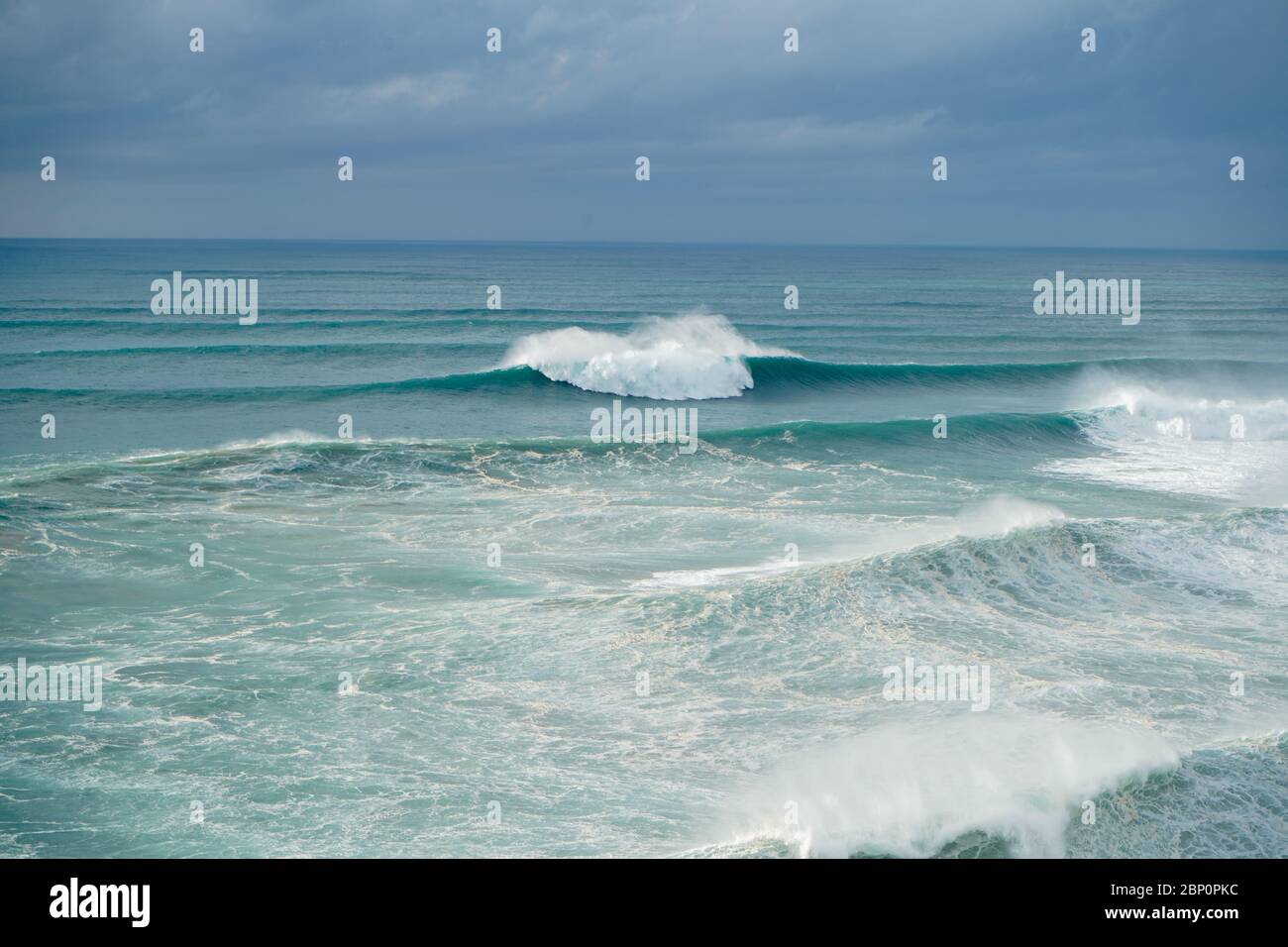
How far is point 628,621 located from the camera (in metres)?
11.6

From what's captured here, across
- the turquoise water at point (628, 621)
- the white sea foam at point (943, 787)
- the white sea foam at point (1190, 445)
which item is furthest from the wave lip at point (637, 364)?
the white sea foam at point (943, 787)

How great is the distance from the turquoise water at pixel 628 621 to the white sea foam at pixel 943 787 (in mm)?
29

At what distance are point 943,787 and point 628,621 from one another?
14.9 ft

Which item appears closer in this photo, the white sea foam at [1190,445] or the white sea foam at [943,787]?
the white sea foam at [943,787]

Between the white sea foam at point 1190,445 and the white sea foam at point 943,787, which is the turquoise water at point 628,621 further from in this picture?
the white sea foam at point 1190,445

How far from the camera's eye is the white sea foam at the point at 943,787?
7.21m

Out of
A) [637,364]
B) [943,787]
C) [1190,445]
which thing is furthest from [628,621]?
[637,364]

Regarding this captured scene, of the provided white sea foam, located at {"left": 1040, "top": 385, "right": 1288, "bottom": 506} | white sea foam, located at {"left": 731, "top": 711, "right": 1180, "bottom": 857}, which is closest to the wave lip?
white sea foam, located at {"left": 1040, "top": 385, "right": 1288, "bottom": 506}

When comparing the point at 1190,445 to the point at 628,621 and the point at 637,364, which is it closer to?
the point at 637,364

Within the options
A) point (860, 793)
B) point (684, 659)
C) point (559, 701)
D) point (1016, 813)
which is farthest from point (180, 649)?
point (1016, 813)

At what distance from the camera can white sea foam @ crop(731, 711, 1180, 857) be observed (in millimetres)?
7207

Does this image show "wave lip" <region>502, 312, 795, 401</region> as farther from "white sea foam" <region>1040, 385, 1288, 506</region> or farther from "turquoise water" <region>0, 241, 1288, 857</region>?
"white sea foam" <region>1040, 385, 1288, 506</region>

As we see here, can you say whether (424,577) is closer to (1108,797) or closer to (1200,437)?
(1108,797)

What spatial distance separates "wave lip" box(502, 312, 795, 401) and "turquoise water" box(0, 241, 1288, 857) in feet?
3.27
